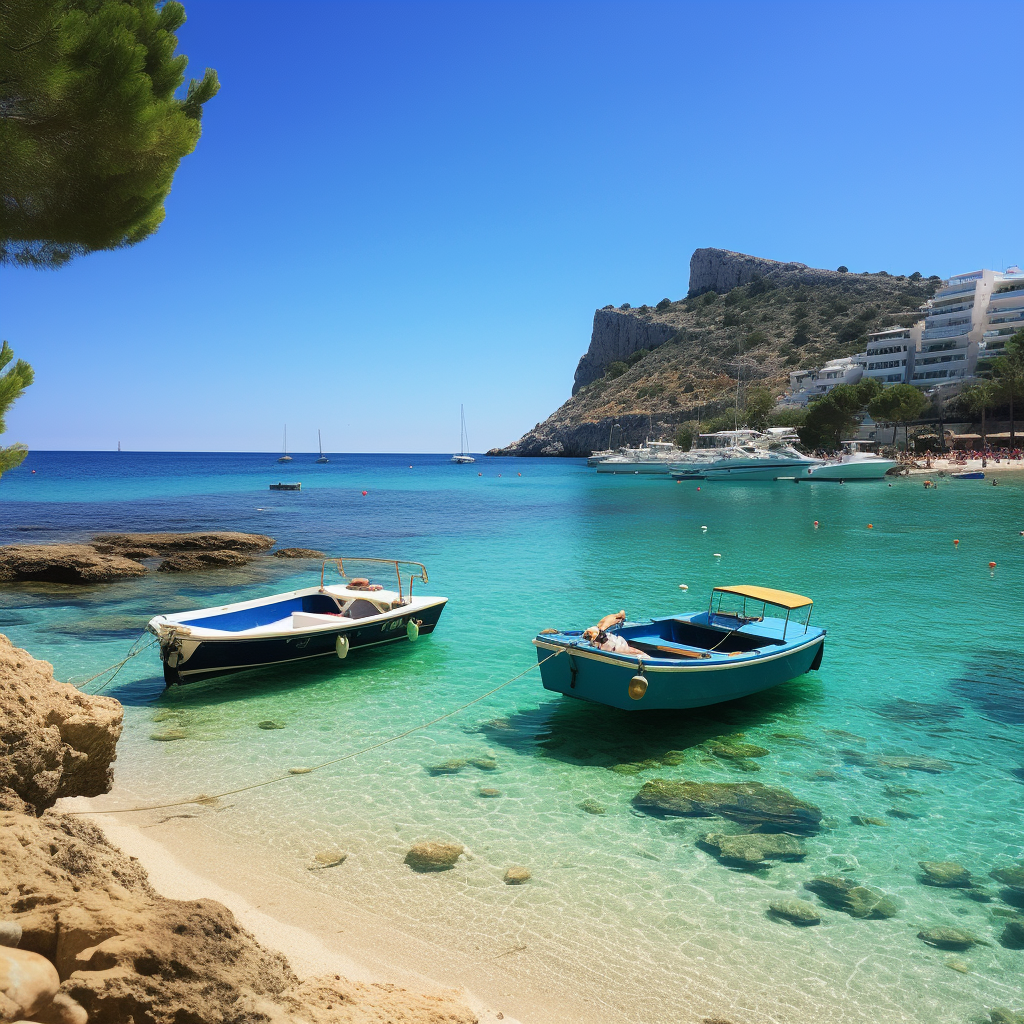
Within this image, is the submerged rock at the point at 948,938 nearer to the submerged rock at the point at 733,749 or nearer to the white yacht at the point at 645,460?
the submerged rock at the point at 733,749

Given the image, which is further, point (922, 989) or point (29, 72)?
point (29, 72)

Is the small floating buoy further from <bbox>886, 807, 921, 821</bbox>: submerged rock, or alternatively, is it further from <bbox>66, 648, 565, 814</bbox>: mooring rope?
<bbox>886, 807, 921, 821</bbox>: submerged rock

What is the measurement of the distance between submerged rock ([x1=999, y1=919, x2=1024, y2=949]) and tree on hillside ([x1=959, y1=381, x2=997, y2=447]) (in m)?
90.0

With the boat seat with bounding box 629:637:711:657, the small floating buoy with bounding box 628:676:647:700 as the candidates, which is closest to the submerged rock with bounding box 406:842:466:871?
the small floating buoy with bounding box 628:676:647:700

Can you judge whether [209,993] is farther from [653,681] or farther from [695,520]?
[695,520]

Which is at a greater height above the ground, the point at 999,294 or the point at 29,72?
the point at 999,294

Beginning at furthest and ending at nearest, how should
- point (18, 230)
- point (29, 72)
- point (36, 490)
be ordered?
1. point (36, 490)
2. point (18, 230)
3. point (29, 72)

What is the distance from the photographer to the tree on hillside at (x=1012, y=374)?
7556cm

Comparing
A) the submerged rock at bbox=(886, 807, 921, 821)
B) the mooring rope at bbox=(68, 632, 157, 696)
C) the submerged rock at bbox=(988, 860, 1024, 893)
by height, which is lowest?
the submerged rock at bbox=(988, 860, 1024, 893)

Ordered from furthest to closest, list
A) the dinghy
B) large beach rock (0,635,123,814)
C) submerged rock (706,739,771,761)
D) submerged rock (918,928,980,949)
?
1. the dinghy
2. submerged rock (706,739,771,761)
3. submerged rock (918,928,980,949)
4. large beach rock (0,635,123,814)

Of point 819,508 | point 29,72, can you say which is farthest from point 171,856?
point 819,508

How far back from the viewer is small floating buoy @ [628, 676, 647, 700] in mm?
9266

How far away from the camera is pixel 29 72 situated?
642cm

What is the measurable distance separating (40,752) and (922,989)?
7.03 metres
